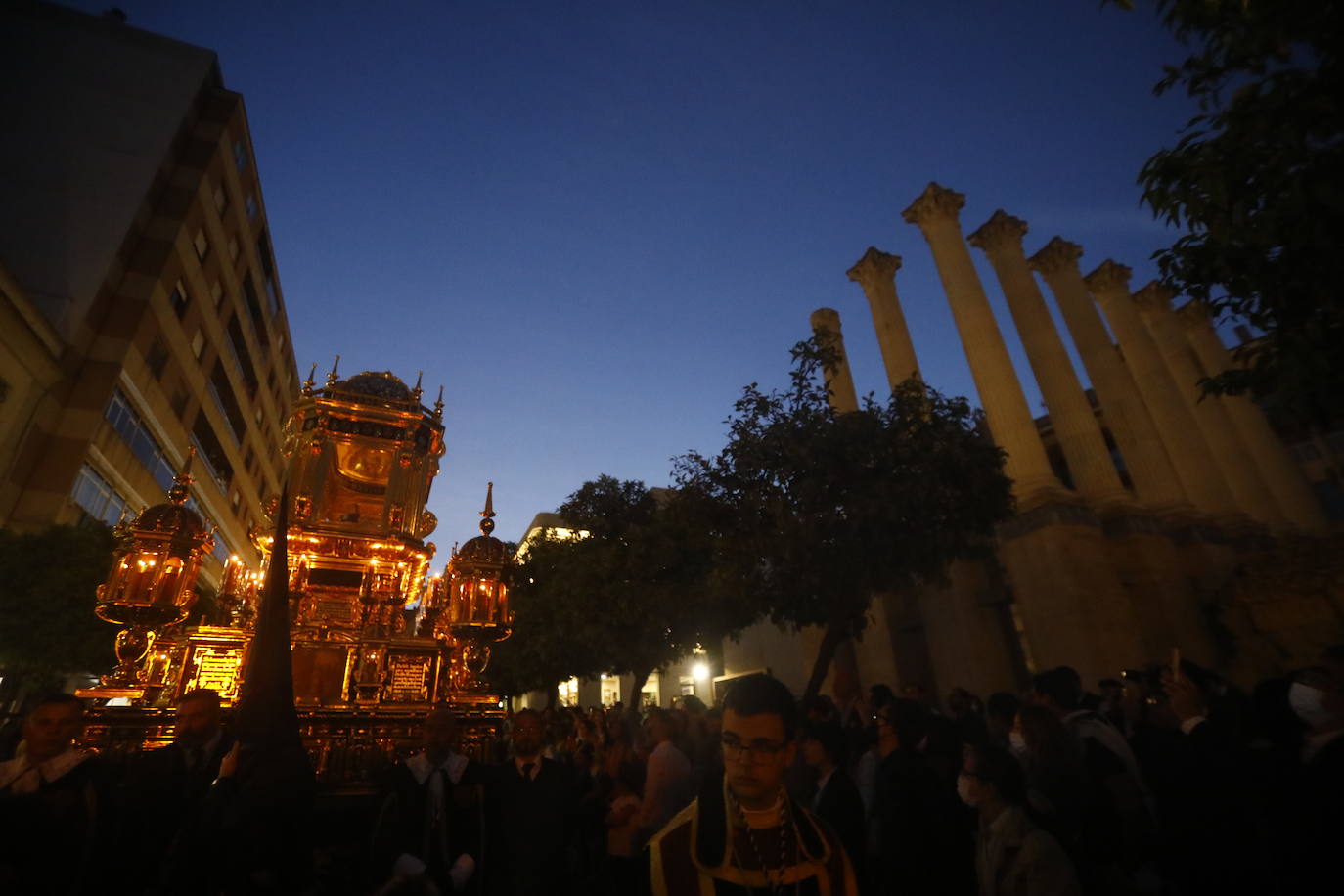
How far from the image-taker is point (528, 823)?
438cm

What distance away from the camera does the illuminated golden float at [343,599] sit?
293 inches

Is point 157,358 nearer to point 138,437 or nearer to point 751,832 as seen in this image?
point 138,437

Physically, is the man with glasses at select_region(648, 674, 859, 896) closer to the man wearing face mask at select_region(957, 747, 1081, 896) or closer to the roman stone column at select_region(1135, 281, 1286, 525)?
the man wearing face mask at select_region(957, 747, 1081, 896)

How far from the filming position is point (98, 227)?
78.1ft

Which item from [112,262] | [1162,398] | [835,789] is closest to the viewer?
[835,789]

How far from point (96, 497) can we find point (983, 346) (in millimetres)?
34374

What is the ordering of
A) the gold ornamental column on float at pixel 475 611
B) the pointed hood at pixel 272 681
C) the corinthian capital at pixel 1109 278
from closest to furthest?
the pointed hood at pixel 272 681 < the gold ornamental column on float at pixel 475 611 < the corinthian capital at pixel 1109 278

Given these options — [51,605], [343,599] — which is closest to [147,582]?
[343,599]

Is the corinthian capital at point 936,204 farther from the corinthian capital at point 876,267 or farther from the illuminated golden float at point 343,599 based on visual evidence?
the illuminated golden float at point 343,599

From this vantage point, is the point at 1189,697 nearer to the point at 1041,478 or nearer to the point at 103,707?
the point at 103,707

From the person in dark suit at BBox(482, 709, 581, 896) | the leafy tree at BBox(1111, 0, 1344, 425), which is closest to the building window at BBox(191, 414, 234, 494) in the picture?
the person in dark suit at BBox(482, 709, 581, 896)

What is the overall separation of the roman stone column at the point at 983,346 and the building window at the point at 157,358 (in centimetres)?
3249

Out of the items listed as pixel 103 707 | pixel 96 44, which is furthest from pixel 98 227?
pixel 103 707

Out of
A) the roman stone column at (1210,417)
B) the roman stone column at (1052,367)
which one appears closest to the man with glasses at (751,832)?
the roman stone column at (1052,367)
